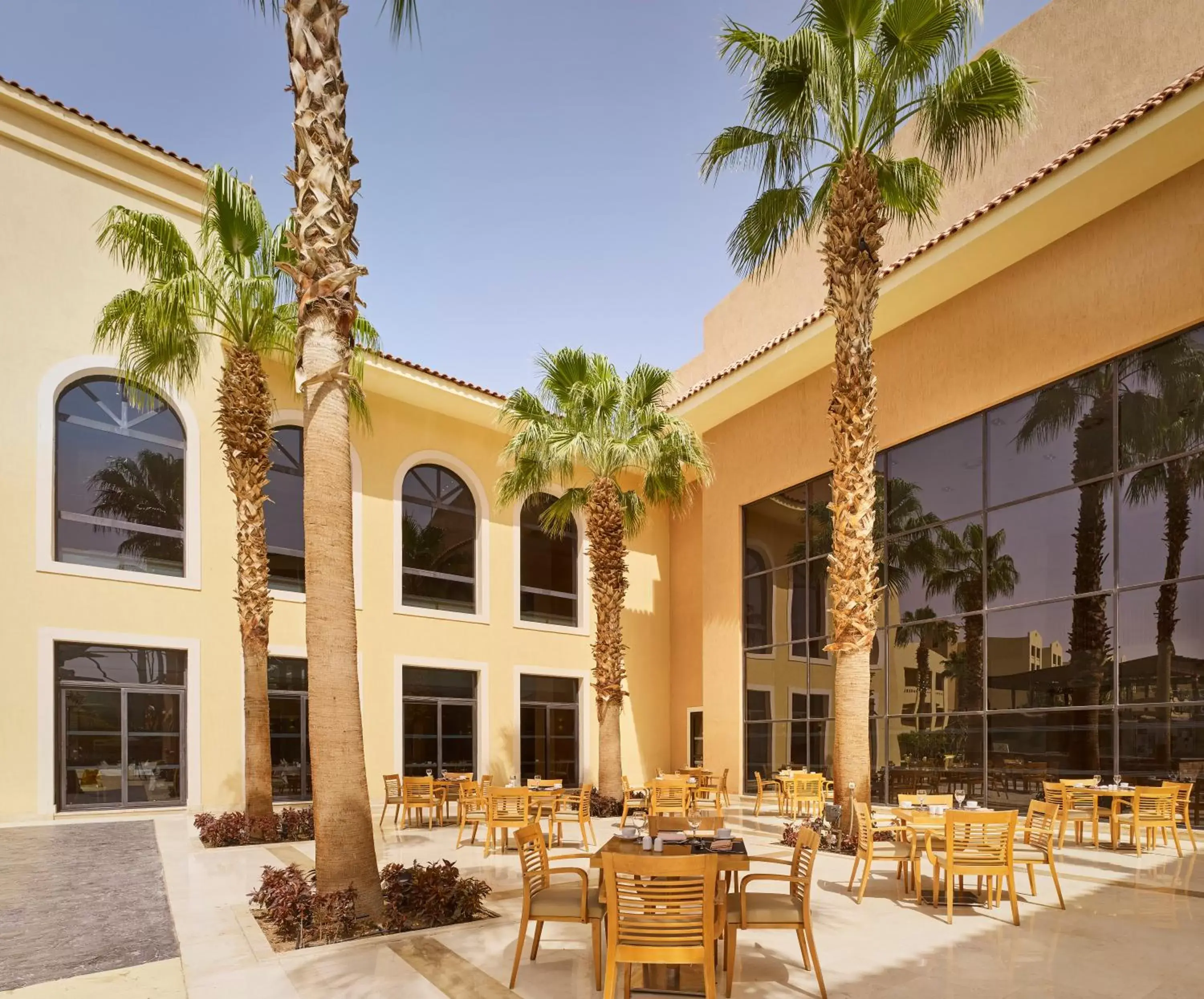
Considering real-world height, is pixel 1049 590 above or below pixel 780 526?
below

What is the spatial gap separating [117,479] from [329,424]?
978cm

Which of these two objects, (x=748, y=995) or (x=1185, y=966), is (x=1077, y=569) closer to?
(x=1185, y=966)

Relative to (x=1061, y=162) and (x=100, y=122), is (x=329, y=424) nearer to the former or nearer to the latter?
(x=1061, y=162)

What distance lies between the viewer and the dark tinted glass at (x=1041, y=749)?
12727mm

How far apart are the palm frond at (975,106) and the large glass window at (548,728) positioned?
14.2 meters

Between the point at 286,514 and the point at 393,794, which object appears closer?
the point at 393,794

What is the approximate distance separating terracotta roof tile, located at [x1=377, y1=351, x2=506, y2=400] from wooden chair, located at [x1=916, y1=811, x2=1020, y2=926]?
40.0ft

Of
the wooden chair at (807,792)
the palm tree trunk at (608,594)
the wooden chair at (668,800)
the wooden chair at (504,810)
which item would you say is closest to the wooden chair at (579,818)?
the wooden chair at (504,810)

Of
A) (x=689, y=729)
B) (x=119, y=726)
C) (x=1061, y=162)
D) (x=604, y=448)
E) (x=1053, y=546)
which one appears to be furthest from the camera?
(x=689, y=729)

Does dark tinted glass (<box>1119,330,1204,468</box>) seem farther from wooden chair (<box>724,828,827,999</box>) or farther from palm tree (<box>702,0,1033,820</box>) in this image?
wooden chair (<box>724,828,827,999</box>)

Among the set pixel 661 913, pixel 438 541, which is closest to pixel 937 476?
pixel 438 541

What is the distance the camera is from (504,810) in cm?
1095

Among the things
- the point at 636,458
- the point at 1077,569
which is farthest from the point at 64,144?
the point at 1077,569

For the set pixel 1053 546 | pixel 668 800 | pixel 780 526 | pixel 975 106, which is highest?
pixel 975 106
